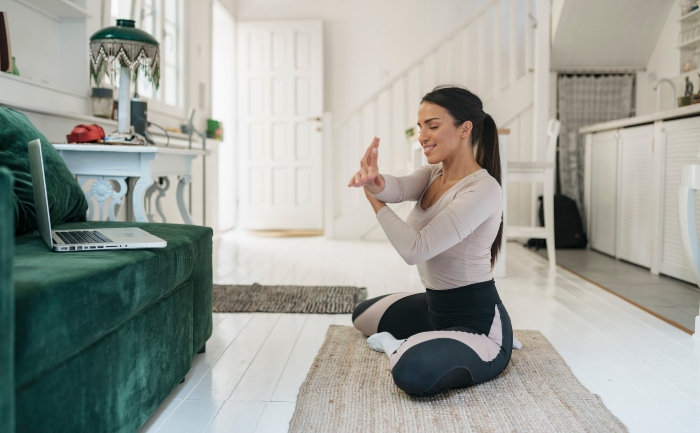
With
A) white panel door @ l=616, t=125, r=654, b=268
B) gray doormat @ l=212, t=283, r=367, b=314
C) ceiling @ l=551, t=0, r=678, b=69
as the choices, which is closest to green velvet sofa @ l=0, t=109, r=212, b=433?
gray doormat @ l=212, t=283, r=367, b=314

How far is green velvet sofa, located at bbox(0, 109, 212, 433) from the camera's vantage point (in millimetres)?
952

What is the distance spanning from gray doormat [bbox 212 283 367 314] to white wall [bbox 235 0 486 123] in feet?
12.9

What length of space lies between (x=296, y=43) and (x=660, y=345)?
5.50m

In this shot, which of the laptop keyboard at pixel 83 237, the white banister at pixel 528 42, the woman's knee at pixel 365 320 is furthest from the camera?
the white banister at pixel 528 42

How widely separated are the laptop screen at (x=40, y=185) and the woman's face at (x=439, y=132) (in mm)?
1107

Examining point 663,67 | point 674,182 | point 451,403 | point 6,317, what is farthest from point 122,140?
point 663,67

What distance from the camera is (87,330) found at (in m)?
1.15

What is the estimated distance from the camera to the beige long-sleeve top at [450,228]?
1.80m

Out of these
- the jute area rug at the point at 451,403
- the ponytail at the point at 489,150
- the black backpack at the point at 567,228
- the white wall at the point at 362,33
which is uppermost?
the white wall at the point at 362,33

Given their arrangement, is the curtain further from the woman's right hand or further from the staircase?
the woman's right hand

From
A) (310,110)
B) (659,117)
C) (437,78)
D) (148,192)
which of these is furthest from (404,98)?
(148,192)

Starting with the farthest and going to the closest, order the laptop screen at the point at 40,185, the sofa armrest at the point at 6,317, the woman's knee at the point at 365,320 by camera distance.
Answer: the woman's knee at the point at 365,320 < the laptop screen at the point at 40,185 < the sofa armrest at the point at 6,317

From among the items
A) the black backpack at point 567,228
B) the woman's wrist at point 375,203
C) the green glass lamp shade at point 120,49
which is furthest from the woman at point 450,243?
the black backpack at point 567,228

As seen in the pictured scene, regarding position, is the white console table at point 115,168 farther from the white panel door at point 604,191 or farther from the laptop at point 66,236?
the white panel door at point 604,191
